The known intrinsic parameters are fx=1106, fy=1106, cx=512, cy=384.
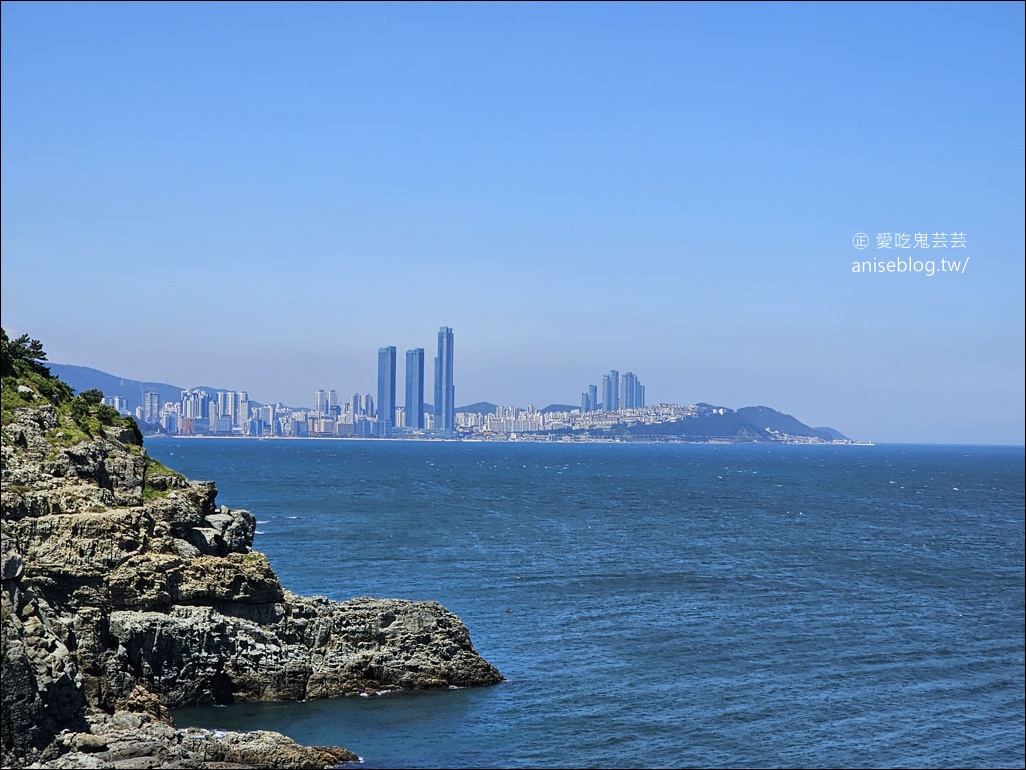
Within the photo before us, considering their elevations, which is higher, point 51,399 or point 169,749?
point 51,399

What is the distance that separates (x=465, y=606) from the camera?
57.4 metres

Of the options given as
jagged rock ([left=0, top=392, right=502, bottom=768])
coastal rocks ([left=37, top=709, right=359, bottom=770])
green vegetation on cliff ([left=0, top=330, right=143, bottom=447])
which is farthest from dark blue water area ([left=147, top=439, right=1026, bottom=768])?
green vegetation on cliff ([left=0, top=330, right=143, bottom=447])

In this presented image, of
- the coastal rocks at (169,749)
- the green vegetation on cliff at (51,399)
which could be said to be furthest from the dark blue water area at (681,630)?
the green vegetation on cliff at (51,399)

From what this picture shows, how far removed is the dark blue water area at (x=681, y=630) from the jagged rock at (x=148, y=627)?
1.65m

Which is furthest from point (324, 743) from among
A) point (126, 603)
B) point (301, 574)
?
point (301, 574)

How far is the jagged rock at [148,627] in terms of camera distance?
31.0 metres

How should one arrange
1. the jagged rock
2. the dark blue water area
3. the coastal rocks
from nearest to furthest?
the coastal rocks → the jagged rock → the dark blue water area

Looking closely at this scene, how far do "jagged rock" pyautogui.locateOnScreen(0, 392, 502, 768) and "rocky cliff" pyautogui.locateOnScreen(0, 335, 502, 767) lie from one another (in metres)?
0.05

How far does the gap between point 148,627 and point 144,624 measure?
18cm

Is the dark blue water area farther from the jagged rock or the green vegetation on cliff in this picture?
the green vegetation on cliff

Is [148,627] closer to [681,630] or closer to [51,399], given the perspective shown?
[51,399]

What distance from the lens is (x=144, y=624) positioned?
123 ft

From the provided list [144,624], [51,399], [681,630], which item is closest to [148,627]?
[144,624]

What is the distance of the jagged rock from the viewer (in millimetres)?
31000
